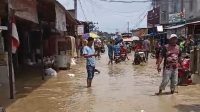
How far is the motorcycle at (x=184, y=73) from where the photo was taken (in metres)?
15.1

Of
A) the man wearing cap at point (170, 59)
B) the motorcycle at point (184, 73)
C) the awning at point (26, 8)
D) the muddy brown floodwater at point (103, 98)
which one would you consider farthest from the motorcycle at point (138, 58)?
the man wearing cap at point (170, 59)

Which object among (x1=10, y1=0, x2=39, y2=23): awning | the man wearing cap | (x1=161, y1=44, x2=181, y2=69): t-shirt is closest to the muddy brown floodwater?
the man wearing cap

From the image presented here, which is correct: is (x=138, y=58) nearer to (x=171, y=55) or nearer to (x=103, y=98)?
(x=171, y=55)

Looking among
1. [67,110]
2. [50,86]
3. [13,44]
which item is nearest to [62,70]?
[50,86]

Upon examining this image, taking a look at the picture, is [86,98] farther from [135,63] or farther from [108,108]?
[135,63]

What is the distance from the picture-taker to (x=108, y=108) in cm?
1083

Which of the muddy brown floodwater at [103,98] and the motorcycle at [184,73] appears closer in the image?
the muddy brown floodwater at [103,98]

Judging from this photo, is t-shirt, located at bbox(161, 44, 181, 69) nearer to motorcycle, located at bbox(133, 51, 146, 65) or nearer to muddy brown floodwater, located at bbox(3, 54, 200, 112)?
muddy brown floodwater, located at bbox(3, 54, 200, 112)

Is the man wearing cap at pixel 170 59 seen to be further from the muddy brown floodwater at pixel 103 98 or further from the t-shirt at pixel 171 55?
the muddy brown floodwater at pixel 103 98

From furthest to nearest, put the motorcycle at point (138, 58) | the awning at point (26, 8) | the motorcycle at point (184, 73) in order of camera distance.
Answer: the motorcycle at point (138, 58), the motorcycle at point (184, 73), the awning at point (26, 8)

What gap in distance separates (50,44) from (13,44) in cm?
1469

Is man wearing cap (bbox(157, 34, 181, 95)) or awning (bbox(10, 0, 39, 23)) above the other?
awning (bbox(10, 0, 39, 23))

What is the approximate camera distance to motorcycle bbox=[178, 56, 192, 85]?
15141mm

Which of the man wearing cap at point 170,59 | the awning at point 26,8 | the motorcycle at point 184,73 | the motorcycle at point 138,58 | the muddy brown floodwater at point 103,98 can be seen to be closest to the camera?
the muddy brown floodwater at point 103,98
